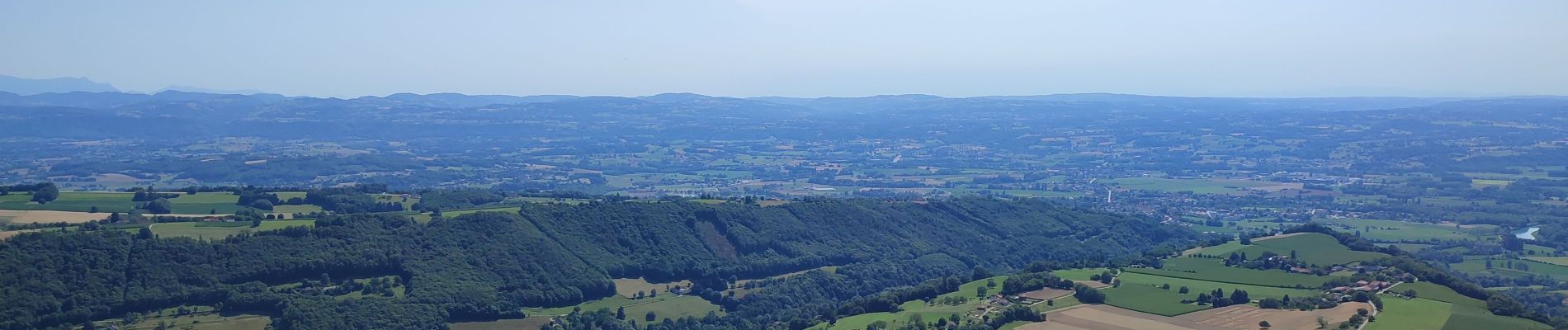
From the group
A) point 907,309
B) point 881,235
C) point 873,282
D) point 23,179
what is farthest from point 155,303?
point 23,179

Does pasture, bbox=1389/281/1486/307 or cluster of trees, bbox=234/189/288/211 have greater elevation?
cluster of trees, bbox=234/189/288/211

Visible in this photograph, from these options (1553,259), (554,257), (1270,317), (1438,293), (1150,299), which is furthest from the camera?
(1553,259)

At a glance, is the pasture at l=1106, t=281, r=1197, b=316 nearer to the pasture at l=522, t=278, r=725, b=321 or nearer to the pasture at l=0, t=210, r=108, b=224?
the pasture at l=522, t=278, r=725, b=321

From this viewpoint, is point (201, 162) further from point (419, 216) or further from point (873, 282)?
point (873, 282)

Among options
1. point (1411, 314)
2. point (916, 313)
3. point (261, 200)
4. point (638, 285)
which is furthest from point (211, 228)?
point (1411, 314)

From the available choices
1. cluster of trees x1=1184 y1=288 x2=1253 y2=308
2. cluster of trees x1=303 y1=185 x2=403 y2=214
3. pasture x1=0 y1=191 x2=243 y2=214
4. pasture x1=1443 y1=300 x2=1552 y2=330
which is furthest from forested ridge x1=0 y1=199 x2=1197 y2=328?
pasture x1=1443 y1=300 x2=1552 y2=330

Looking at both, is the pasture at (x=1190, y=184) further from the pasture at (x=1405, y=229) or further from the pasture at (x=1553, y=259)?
the pasture at (x=1553, y=259)

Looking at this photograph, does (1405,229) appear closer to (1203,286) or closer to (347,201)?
(1203,286)

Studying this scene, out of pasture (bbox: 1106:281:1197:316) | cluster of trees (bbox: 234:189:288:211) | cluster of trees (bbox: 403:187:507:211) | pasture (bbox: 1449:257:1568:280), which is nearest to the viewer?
pasture (bbox: 1106:281:1197:316)
